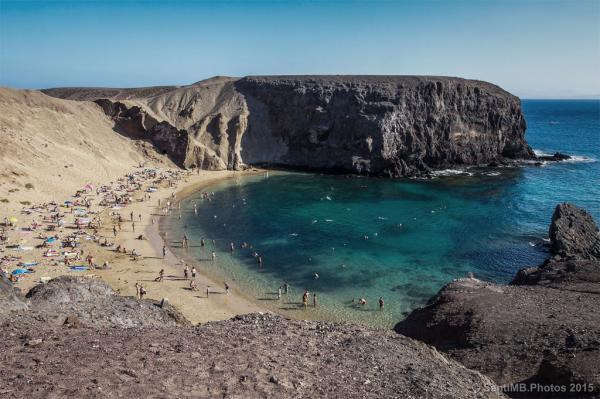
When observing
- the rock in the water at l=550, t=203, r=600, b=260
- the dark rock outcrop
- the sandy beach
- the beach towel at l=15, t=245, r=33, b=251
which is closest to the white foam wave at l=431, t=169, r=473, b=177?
the rock in the water at l=550, t=203, r=600, b=260

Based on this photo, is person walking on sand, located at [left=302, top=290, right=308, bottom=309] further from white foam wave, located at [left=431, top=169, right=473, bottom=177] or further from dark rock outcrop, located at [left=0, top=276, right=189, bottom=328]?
white foam wave, located at [left=431, top=169, right=473, bottom=177]

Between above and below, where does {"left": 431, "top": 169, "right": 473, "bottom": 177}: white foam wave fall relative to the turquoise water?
above

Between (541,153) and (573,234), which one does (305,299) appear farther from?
(541,153)

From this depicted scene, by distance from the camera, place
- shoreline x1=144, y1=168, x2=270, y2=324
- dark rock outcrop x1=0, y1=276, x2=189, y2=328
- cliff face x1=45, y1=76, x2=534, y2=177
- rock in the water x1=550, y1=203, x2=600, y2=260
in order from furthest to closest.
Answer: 1. cliff face x1=45, y1=76, x2=534, y2=177
2. rock in the water x1=550, y1=203, x2=600, y2=260
3. shoreline x1=144, y1=168, x2=270, y2=324
4. dark rock outcrop x1=0, y1=276, x2=189, y2=328

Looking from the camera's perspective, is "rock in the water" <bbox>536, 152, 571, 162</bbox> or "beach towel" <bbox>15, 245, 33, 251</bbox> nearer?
"beach towel" <bbox>15, 245, 33, 251</bbox>

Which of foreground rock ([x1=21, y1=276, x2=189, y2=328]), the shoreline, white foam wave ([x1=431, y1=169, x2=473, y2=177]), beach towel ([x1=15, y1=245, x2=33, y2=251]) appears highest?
white foam wave ([x1=431, y1=169, x2=473, y2=177])
